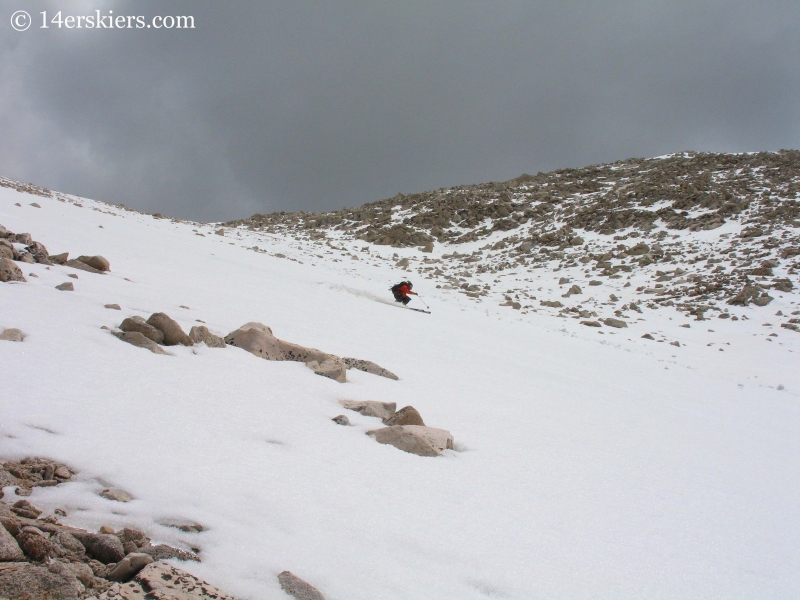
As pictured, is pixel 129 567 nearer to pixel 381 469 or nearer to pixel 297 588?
pixel 297 588

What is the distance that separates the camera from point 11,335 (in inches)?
141

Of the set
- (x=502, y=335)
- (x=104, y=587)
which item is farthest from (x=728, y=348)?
(x=104, y=587)

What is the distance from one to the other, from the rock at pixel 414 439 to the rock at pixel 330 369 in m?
1.44

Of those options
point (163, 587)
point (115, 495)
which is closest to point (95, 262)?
point (115, 495)

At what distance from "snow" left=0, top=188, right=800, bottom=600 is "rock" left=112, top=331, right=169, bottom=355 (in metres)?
0.15

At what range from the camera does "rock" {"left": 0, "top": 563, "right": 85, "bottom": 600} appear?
1.46 metres

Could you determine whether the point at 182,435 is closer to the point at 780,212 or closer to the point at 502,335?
the point at 502,335

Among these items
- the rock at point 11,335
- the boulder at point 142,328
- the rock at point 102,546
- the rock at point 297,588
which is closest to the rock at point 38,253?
the boulder at point 142,328

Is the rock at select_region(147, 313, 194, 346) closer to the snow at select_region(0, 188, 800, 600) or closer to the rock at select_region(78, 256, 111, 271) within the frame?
the snow at select_region(0, 188, 800, 600)

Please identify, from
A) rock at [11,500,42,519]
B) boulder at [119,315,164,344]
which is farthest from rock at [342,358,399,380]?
rock at [11,500,42,519]

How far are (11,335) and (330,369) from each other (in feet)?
8.81

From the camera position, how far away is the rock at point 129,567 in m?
1.70

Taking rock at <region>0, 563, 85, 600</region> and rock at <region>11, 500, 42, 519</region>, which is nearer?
rock at <region>0, 563, 85, 600</region>

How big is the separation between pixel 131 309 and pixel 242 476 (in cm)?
372
